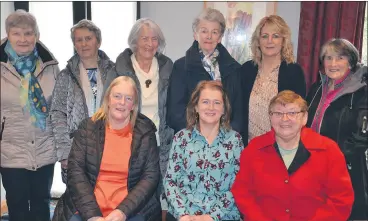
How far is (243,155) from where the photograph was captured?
2.24 m

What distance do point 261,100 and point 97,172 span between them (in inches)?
45.0

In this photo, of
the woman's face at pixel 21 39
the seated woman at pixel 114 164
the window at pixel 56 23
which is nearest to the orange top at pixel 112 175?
the seated woman at pixel 114 164

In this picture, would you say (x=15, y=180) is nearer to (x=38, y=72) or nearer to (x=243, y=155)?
(x=38, y=72)

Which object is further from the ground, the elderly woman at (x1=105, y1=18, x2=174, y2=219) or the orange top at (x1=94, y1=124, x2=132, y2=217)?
the elderly woman at (x1=105, y1=18, x2=174, y2=219)

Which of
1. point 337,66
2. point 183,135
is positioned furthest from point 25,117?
point 337,66

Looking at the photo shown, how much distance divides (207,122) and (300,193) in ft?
2.15

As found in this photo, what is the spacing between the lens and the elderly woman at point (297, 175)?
2078mm

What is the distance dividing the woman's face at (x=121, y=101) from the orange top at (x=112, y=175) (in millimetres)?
130

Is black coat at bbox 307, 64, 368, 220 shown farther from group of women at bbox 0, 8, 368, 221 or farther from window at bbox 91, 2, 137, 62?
window at bbox 91, 2, 137, 62

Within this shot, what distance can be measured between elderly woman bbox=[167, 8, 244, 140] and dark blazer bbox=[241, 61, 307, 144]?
0.20 ft

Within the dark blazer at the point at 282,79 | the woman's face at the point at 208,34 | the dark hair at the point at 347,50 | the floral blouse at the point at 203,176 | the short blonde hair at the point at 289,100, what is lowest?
the floral blouse at the point at 203,176

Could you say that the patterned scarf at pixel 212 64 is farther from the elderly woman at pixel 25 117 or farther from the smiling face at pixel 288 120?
the elderly woman at pixel 25 117

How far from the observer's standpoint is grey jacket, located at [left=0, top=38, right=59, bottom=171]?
7.97 ft

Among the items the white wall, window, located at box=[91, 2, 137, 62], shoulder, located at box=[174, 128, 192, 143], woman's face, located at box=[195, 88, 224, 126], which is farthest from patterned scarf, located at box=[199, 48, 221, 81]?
window, located at box=[91, 2, 137, 62]
